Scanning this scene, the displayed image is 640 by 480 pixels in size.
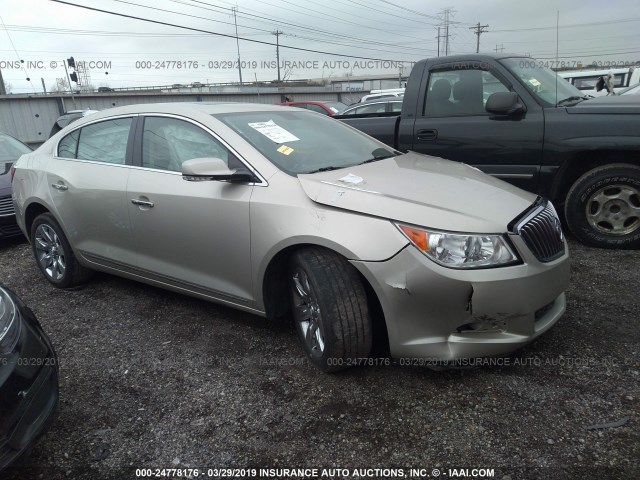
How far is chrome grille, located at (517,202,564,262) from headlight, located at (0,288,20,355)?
91.9 inches

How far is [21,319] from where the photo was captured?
2146 mm

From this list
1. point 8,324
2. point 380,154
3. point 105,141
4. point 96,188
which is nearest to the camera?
point 8,324

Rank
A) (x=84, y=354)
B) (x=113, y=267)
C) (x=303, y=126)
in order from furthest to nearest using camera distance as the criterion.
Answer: (x=113, y=267) < (x=303, y=126) < (x=84, y=354)

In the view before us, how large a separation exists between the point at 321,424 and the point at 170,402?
846mm

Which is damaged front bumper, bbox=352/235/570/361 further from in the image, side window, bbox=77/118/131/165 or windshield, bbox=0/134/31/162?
windshield, bbox=0/134/31/162

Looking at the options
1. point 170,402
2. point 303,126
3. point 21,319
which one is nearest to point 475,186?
point 303,126

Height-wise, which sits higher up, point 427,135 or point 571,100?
point 571,100

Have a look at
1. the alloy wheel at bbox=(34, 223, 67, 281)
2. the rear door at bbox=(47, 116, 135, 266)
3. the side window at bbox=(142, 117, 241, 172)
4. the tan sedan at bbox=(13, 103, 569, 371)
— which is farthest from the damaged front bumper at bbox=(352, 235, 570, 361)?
the alloy wheel at bbox=(34, 223, 67, 281)

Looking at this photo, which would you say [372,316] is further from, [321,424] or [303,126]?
[303,126]

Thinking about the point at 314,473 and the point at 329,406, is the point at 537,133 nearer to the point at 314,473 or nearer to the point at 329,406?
the point at 329,406

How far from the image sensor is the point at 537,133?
4.32m

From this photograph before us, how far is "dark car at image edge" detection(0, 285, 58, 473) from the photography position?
1813mm

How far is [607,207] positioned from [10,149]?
7576mm

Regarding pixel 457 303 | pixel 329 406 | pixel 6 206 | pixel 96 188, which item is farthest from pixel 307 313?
pixel 6 206
